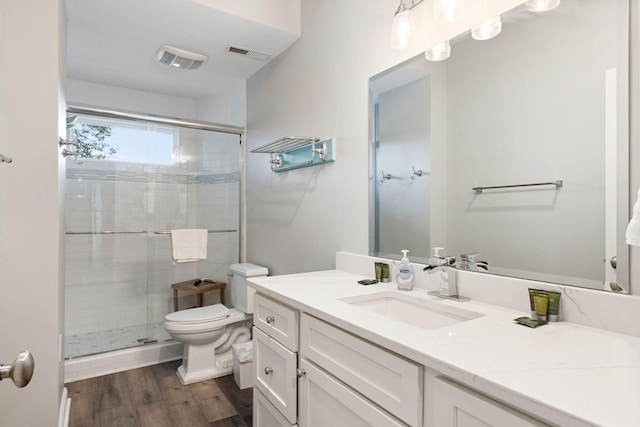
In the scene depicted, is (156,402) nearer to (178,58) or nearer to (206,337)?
(206,337)

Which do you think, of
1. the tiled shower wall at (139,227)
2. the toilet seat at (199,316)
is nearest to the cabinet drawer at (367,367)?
the toilet seat at (199,316)

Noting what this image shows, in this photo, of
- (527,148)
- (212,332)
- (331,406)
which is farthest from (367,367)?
(212,332)

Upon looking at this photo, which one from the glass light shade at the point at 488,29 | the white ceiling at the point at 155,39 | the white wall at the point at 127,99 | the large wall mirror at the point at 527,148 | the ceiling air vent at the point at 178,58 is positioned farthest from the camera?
the white wall at the point at 127,99

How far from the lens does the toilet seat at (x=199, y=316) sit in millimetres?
2465

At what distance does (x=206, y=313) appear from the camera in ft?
8.52

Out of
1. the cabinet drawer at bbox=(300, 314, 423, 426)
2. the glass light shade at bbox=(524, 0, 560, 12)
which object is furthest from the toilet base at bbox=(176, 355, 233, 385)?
the glass light shade at bbox=(524, 0, 560, 12)

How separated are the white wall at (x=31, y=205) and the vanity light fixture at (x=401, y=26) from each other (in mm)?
1517

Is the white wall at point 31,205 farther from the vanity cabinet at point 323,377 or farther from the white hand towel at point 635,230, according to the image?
the white hand towel at point 635,230

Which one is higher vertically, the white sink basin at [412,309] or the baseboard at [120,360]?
the white sink basin at [412,309]

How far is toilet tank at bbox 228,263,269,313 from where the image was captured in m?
2.65

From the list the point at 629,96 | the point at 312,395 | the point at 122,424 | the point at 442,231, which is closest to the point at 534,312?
the point at 442,231

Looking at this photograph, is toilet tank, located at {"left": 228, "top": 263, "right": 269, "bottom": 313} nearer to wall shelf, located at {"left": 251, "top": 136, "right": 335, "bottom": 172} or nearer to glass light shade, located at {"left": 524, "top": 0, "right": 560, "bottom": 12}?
wall shelf, located at {"left": 251, "top": 136, "right": 335, "bottom": 172}

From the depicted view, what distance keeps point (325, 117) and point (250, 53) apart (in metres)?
0.99

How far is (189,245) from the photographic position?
3.00 metres
